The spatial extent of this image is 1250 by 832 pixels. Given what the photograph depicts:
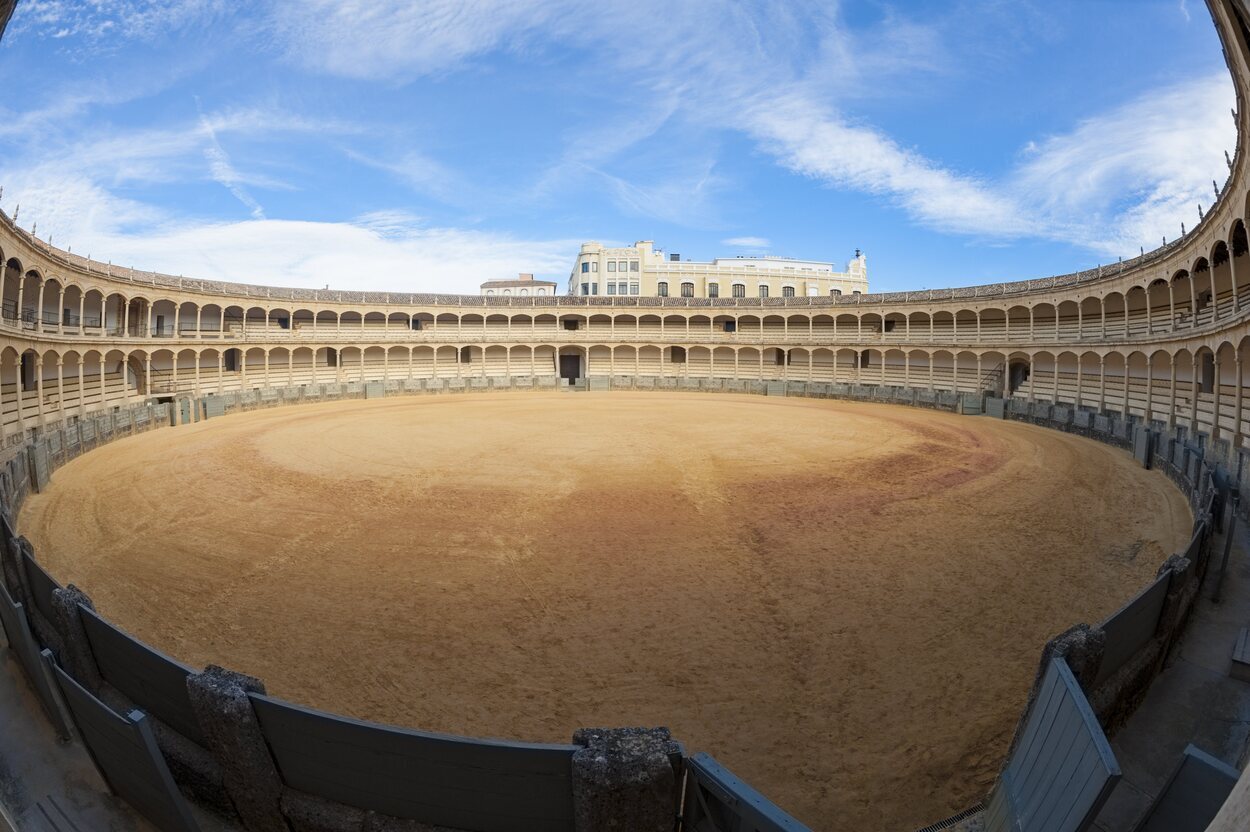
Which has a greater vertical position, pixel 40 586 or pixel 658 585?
pixel 40 586

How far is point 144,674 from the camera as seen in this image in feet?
15.7

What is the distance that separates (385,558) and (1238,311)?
81.0ft

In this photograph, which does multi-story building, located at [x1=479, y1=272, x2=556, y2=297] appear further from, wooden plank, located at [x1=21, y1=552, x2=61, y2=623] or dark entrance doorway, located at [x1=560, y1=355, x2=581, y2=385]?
wooden plank, located at [x1=21, y1=552, x2=61, y2=623]

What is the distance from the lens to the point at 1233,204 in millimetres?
18359

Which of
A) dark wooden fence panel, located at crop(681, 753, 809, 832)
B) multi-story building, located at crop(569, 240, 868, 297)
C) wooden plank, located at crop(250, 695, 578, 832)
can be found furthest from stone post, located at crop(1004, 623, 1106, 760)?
multi-story building, located at crop(569, 240, 868, 297)

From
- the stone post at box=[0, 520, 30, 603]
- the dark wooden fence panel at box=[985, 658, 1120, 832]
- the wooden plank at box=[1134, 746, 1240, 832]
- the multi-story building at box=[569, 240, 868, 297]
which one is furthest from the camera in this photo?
the multi-story building at box=[569, 240, 868, 297]

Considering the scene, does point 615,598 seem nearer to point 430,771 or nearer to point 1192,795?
point 430,771

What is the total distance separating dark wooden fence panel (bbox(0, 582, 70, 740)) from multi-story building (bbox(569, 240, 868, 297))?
59798 millimetres

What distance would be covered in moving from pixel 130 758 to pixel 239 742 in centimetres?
74

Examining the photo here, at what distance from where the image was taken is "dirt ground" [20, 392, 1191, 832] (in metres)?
5.92

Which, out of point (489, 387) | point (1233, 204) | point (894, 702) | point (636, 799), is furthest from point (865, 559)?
point (489, 387)

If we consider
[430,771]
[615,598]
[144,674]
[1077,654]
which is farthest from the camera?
[615,598]

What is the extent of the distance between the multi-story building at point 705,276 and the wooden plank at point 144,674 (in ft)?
197

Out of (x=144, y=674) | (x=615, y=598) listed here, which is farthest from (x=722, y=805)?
(x=615, y=598)
